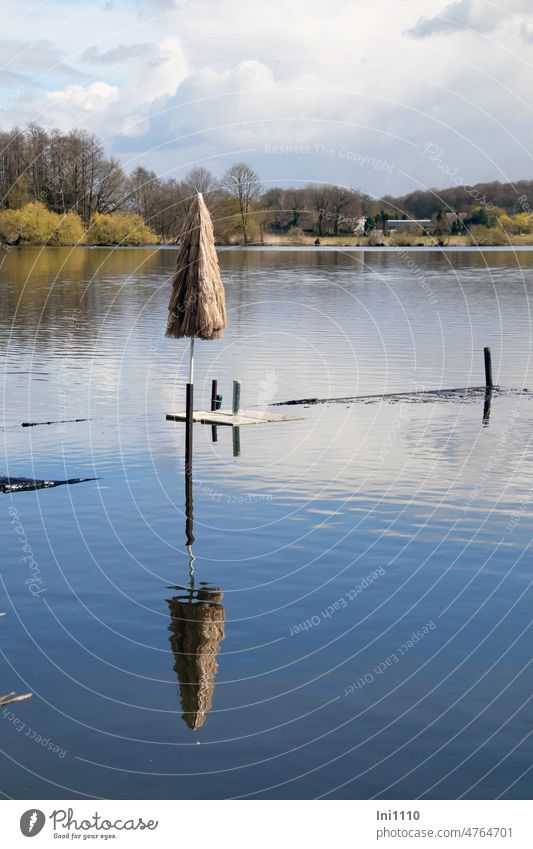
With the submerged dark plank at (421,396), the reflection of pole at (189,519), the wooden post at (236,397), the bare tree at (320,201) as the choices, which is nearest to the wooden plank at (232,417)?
the wooden post at (236,397)

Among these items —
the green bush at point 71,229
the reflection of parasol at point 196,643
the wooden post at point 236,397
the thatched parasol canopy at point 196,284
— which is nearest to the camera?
the reflection of parasol at point 196,643

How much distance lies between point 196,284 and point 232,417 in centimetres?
972

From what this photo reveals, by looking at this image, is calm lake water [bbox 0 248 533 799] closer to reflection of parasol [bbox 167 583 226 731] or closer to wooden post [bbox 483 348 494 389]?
reflection of parasol [bbox 167 583 226 731]

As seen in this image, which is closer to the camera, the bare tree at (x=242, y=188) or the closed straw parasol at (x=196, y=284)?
the closed straw parasol at (x=196, y=284)

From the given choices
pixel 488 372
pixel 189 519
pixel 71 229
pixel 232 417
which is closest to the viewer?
pixel 189 519

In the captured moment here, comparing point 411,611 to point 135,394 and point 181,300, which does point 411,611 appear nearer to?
point 181,300

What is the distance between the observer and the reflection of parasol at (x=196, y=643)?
1925cm

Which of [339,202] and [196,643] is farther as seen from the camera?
[339,202]

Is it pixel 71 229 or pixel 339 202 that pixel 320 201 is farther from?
pixel 71 229

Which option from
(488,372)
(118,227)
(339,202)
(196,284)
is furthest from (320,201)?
(196,284)

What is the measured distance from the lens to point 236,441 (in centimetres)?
4119

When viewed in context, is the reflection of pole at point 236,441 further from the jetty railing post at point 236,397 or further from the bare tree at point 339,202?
the bare tree at point 339,202

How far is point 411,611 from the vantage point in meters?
23.8

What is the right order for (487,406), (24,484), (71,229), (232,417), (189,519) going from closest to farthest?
(189,519)
(24,484)
(232,417)
(487,406)
(71,229)
